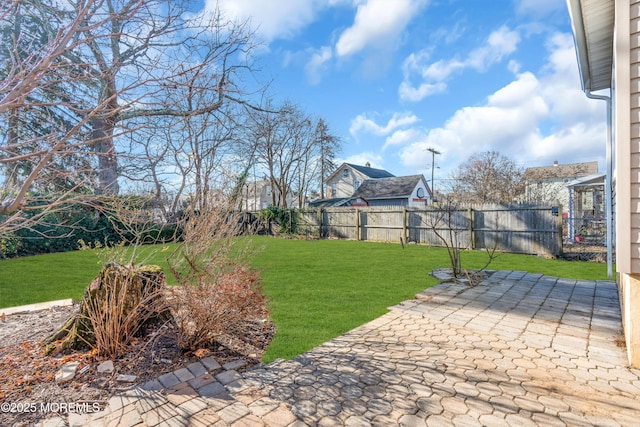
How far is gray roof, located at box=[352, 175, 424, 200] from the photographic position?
87.0 feet

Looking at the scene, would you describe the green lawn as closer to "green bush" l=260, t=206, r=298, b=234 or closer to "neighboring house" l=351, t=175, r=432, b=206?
"green bush" l=260, t=206, r=298, b=234

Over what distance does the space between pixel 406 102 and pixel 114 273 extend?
1468 cm

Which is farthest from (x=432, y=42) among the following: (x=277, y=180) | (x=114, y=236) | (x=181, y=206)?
(x=277, y=180)

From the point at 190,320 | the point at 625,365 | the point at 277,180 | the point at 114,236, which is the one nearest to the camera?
the point at 625,365

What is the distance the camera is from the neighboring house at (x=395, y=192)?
86.6ft

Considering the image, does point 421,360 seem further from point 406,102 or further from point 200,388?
point 406,102

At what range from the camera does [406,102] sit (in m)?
14.8

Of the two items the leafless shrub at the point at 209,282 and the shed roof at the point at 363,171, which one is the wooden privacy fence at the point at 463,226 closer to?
the leafless shrub at the point at 209,282

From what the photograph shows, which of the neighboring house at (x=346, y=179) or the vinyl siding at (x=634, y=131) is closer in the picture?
the vinyl siding at (x=634, y=131)

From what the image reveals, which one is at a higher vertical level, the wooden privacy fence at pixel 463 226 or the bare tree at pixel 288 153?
the bare tree at pixel 288 153

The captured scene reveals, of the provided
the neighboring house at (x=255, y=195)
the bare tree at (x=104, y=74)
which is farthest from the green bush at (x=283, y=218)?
the bare tree at (x=104, y=74)

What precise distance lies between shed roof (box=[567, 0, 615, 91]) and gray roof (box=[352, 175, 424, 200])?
21144 millimetres

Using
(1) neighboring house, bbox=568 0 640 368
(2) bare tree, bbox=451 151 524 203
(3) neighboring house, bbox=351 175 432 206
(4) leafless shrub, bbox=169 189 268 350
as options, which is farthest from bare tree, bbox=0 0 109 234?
(3) neighboring house, bbox=351 175 432 206

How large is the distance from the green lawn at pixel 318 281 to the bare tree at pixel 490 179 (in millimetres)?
7446
